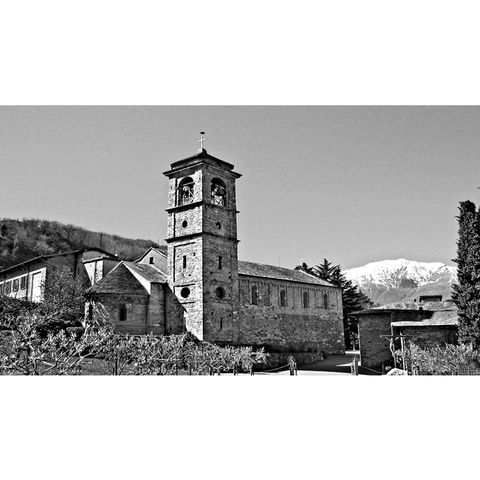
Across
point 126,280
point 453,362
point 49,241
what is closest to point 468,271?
point 453,362

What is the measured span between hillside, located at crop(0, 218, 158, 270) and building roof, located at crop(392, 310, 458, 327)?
10.3m

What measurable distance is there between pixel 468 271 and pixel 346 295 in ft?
72.6

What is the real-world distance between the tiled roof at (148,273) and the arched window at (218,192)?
3.69m

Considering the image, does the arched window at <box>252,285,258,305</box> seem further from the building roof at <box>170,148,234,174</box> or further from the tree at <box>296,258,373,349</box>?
the tree at <box>296,258,373,349</box>

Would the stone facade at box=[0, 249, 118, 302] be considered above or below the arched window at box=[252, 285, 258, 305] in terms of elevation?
above

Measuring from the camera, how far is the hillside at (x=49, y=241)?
16.2 m

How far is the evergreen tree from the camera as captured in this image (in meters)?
11.2

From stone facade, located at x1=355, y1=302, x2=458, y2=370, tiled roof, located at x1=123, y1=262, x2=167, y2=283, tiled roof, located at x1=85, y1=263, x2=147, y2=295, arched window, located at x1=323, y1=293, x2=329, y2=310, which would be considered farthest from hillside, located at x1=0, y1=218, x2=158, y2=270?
arched window, located at x1=323, y1=293, x2=329, y2=310

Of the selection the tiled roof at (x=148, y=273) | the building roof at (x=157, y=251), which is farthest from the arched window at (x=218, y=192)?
the tiled roof at (x=148, y=273)

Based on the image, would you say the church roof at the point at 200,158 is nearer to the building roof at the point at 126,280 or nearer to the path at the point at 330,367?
the building roof at the point at 126,280

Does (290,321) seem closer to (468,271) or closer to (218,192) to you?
(218,192)
